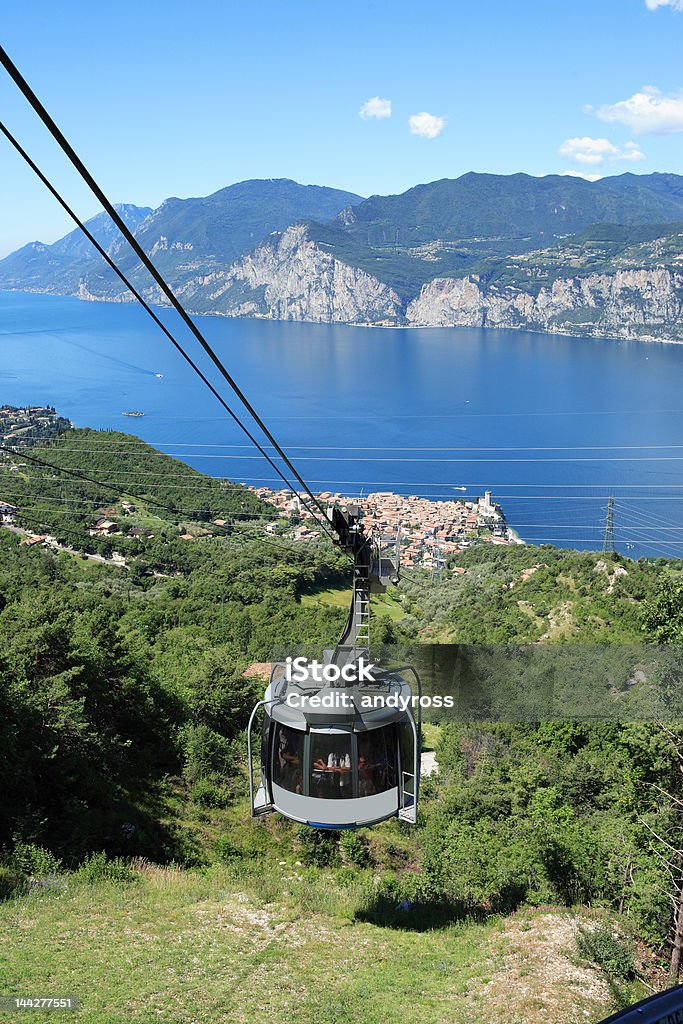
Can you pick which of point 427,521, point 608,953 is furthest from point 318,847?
point 427,521

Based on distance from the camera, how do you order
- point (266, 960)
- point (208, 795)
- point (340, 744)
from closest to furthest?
point (340, 744) → point (266, 960) → point (208, 795)

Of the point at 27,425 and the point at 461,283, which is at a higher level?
the point at 461,283

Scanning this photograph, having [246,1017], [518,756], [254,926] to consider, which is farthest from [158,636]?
[246,1017]

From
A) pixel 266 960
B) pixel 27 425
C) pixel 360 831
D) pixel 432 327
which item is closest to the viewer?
pixel 266 960

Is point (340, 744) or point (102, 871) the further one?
point (102, 871)

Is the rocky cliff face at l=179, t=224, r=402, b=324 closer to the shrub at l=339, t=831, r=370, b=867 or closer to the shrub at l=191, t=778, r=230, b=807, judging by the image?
the shrub at l=191, t=778, r=230, b=807

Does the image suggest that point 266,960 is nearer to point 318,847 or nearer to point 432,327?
point 318,847

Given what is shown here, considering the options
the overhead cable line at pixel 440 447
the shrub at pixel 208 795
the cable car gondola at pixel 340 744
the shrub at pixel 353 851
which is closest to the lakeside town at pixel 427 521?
the overhead cable line at pixel 440 447
